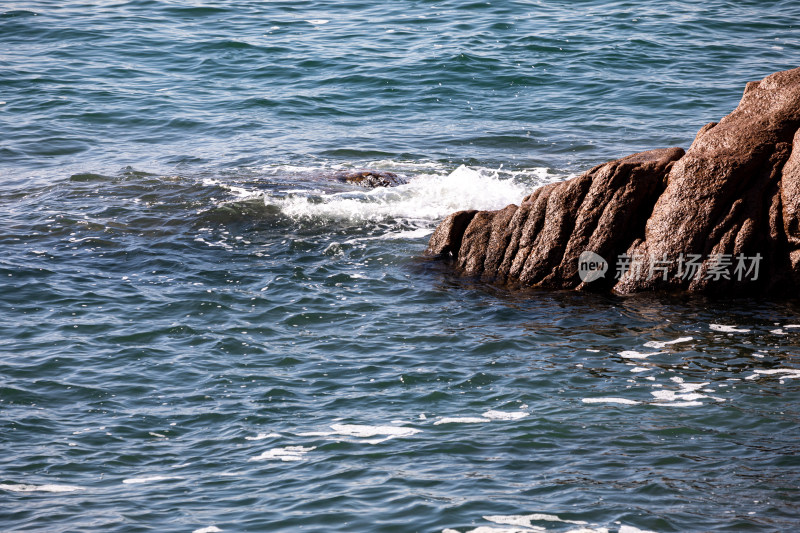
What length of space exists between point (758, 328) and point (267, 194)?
9010 mm

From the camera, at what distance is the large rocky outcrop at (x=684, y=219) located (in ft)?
35.4

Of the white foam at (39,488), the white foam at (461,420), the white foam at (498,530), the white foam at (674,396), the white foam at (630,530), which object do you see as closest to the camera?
the white foam at (630,530)

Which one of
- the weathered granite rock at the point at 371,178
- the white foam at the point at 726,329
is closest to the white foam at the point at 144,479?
the white foam at the point at 726,329

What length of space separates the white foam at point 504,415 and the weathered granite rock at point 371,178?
839 cm

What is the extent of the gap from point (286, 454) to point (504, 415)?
2147mm

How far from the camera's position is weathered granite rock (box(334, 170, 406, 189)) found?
Answer: 53.4 feet

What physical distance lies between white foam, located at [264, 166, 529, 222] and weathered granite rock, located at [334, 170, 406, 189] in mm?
288

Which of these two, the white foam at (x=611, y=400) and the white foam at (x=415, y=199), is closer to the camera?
the white foam at (x=611, y=400)

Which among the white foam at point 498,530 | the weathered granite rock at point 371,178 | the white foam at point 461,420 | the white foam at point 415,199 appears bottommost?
the white foam at point 498,530

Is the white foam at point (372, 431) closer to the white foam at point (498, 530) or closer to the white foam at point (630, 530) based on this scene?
the white foam at point (498, 530)

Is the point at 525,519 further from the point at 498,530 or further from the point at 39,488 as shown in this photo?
the point at 39,488

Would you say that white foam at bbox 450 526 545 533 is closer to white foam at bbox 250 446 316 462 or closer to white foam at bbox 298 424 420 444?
white foam at bbox 298 424 420 444

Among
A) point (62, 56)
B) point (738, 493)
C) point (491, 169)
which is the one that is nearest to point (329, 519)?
point (738, 493)

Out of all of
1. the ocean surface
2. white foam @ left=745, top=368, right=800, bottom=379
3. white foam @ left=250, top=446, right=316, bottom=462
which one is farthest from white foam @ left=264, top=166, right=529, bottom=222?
white foam @ left=250, top=446, right=316, bottom=462
